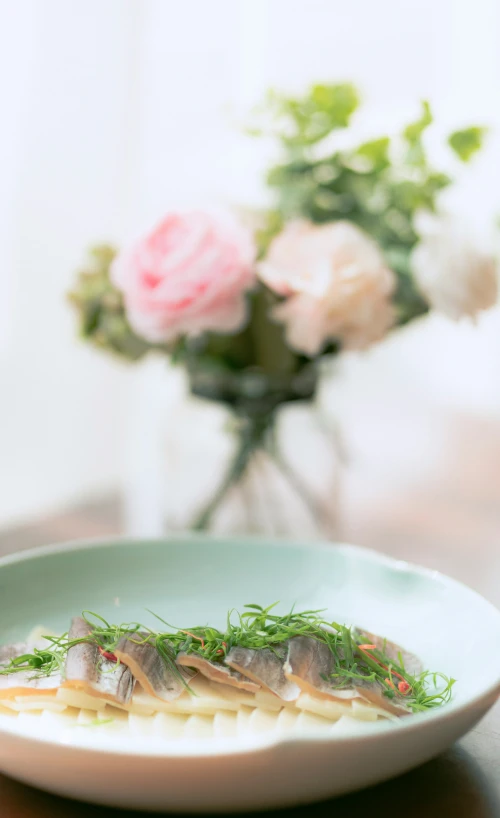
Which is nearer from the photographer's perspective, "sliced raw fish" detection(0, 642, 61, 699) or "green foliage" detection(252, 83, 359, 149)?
"sliced raw fish" detection(0, 642, 61, 699)

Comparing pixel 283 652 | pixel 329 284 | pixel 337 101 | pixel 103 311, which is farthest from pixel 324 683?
pixel 337 101

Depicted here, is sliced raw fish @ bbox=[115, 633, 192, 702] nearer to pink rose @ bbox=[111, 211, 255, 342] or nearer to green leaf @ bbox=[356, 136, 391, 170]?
pink rose @ bbox=[111, 211, 255, 342]

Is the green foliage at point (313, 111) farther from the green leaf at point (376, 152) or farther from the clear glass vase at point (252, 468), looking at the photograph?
the clear glass vase at point (252, 468)

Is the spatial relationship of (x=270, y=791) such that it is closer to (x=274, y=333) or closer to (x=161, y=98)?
(x=274, y=333)

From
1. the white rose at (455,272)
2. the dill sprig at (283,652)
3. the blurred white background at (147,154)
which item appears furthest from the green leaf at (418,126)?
the blurred white background at (147,154)

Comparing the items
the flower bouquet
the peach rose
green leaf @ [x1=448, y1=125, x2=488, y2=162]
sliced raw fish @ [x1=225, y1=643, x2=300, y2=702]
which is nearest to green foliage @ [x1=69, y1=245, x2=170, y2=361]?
the flower bouquet

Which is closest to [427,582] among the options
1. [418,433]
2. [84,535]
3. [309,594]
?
[309,594]

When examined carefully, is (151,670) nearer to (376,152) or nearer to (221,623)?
(221,623)

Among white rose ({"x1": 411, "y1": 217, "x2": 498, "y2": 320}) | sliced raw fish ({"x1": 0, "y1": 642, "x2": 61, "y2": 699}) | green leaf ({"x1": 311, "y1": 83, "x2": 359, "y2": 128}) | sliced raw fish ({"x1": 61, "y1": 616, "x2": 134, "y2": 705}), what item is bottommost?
sliced raw fish ({"x1": 0, "y1": 642, "x2": 61, "y2": 699})
